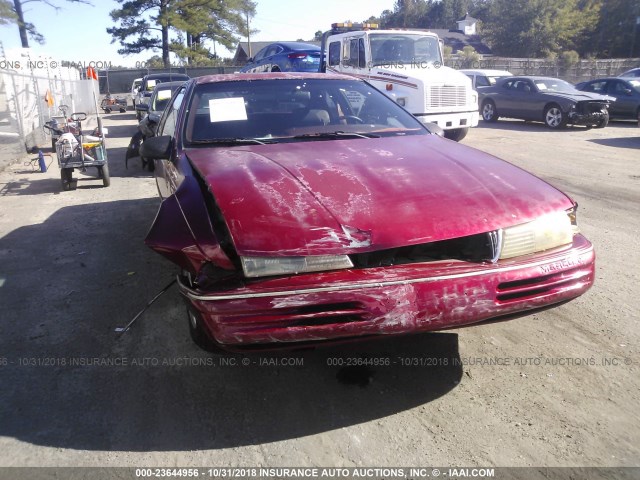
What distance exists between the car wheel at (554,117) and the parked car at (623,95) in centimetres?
204

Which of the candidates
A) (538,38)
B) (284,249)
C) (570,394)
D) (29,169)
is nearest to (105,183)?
(29,169)

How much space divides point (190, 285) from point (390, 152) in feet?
5.01

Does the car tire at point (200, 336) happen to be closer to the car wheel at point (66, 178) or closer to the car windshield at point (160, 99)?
the car wheel at point (66, 178)

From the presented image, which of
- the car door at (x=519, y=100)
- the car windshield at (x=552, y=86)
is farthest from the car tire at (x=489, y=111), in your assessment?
the car windshield at (x=552, y=86)

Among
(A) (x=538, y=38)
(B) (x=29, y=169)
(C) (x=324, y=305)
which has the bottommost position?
(B) (x=29, y=169)

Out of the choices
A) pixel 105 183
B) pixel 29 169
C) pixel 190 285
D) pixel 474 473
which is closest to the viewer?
pixel 474 473

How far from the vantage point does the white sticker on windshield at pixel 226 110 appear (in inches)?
149

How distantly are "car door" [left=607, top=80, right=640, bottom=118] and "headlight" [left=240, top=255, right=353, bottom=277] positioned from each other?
15.9 m

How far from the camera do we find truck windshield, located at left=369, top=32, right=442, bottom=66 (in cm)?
1173

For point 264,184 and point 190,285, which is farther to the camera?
point 264,184

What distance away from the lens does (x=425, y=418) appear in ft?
8.45

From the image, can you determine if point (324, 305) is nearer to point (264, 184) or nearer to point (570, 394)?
point (264, 184)

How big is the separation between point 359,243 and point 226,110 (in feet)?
6.30


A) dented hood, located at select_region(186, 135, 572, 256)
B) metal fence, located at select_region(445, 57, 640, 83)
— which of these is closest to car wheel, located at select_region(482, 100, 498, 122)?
dented hood, located at select_region(186, 135, 572, 256)
